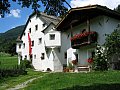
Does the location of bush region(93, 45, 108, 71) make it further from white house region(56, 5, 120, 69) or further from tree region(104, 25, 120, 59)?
white house region(56, 5, 120, 69)

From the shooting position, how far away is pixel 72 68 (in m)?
36.9

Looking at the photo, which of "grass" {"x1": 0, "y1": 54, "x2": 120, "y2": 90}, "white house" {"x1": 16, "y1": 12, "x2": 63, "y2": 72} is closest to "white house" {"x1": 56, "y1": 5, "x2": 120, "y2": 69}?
"white house" {"x1": 16, "y1": 12, "x2": 63, "y2": 72}

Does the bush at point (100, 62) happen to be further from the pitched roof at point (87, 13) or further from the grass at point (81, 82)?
the grass at point (81, 82)

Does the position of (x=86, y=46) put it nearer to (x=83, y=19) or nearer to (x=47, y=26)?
(x=83, y=19)

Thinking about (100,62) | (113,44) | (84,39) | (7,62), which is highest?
(84,39)

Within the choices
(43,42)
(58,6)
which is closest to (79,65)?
(43,42)

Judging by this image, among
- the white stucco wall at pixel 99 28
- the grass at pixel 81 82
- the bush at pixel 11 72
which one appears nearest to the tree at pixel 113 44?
the white stucco wall at pixel 99 28

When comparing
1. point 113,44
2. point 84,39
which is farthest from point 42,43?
point 113,44

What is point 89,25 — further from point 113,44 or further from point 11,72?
point 11,72

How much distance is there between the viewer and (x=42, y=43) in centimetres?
5462

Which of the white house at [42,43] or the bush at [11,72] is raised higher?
the white house at [42,43]

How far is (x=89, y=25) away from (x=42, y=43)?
67.2 ft

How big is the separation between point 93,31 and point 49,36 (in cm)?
1700

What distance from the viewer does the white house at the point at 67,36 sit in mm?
33719
